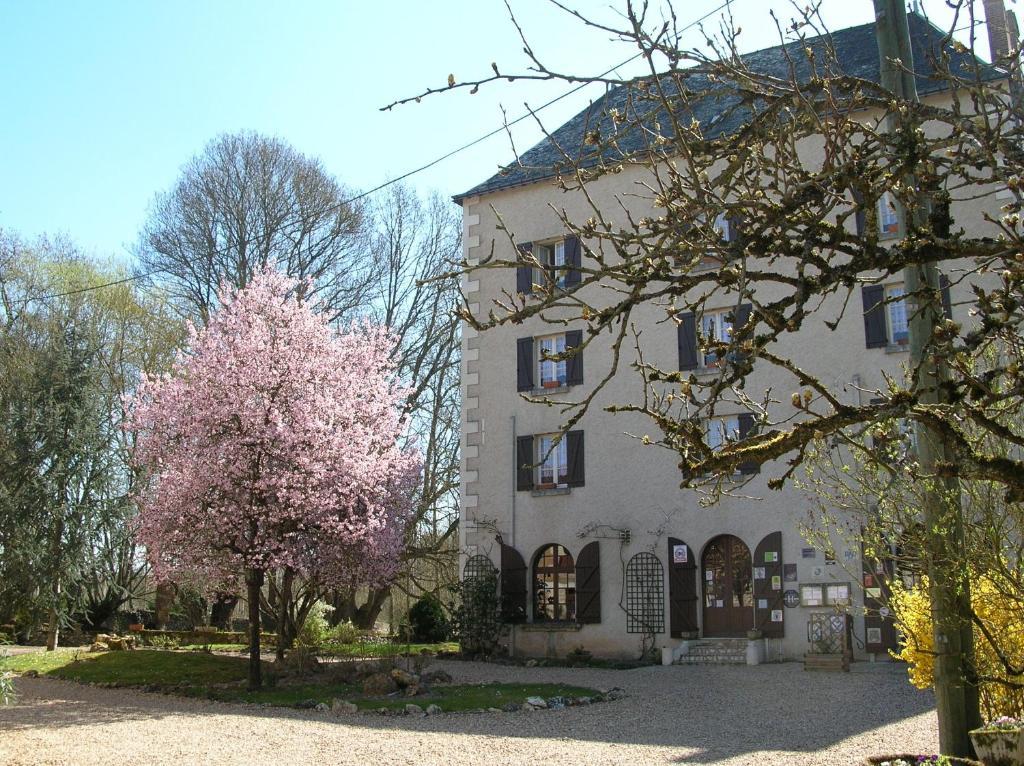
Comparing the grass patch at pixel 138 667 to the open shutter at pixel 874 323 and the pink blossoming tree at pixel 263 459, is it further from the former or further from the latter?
the open shutter at pixel 874 323

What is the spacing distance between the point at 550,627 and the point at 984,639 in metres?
14.5

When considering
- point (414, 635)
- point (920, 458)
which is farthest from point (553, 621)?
point (920, 458)

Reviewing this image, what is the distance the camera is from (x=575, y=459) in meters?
21.8

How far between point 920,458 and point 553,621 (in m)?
16.0

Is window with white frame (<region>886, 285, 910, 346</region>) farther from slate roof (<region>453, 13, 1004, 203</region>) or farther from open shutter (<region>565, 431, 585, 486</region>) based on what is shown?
open shutter (<region>565, 431, 585, 486</region>)

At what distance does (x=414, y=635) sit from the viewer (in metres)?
26.5

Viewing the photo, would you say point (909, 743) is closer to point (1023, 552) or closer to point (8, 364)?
point (1023, 552)

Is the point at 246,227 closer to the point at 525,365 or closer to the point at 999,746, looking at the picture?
the point at 525,365

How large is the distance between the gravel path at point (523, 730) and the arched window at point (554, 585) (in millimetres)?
6609

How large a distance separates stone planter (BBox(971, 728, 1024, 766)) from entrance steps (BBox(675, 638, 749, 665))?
12.6 m

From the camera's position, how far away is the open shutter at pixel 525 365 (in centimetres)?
2270

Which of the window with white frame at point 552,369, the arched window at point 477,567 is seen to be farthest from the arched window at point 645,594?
the window with white frame at point 552,369

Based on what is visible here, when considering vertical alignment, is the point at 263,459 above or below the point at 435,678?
above

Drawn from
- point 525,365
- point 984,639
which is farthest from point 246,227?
point 984,639
